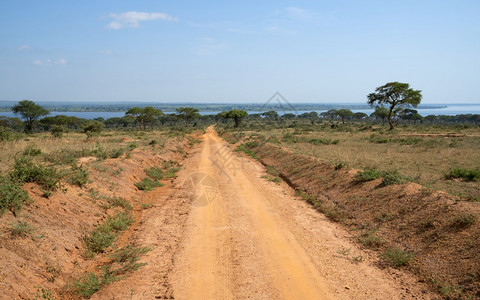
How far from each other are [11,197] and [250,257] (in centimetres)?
587

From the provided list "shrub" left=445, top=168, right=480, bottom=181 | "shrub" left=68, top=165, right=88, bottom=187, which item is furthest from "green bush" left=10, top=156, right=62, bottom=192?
"shrub" left=445, top=168, right=480, bottom=181

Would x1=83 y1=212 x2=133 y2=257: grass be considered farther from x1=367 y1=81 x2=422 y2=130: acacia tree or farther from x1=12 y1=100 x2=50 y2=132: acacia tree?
x1=12 y1=100 x2=50 y2=132: acacia tree

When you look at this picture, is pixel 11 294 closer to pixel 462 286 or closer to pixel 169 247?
pixel 169 247

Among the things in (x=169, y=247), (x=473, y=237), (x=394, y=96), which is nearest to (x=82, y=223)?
(x=169, y=247)

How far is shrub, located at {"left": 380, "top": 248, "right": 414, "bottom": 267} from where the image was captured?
711 cm

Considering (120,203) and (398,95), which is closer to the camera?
(120,203)

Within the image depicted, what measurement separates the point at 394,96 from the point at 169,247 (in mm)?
55305

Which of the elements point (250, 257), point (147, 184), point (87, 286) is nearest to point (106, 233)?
point (87, 286)

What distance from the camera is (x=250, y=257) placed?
24.3 ft

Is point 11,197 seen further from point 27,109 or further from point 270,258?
point 27,109

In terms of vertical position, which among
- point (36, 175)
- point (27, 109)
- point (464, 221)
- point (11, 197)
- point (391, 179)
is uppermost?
point (27, 109)

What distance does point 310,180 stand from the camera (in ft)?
49.7

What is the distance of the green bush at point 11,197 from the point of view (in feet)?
23.1

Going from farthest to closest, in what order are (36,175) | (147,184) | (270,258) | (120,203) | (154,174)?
(154,174)
(147,184)
(120,203)
(36,175)
(270,258)
